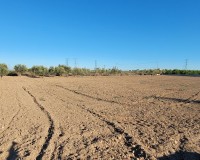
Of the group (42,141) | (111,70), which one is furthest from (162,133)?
(111,70)

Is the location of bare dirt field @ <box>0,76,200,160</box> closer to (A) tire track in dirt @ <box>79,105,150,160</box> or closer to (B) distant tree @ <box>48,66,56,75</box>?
(A) tire track in dirt @ <box>79,105,150,160</box>

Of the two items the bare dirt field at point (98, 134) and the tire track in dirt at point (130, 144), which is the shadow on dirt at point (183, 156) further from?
the tire track in dirt at point (130, 144)

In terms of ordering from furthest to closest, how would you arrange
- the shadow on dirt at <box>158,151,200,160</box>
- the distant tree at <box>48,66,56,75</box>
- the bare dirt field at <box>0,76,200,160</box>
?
1. the distant tree at <box>48,66,56,75</box>
2. the bare dirt field at <box>0,76,200,160</box>
3. the shadow on dirt at <box>158,151,200,160</box>

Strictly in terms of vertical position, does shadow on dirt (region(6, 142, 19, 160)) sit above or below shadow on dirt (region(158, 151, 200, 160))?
below

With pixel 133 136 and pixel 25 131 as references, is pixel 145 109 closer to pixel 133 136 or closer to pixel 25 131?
pixel 133 136

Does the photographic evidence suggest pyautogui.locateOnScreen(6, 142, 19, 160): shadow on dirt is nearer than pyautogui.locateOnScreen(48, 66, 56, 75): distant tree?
Yes

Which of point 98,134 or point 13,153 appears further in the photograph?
point 98,134

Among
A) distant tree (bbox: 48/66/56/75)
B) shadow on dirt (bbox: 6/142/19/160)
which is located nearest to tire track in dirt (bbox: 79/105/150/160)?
shadow on dirt (bbox: 6/142/19/160)

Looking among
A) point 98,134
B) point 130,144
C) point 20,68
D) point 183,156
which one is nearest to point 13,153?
point 98,134

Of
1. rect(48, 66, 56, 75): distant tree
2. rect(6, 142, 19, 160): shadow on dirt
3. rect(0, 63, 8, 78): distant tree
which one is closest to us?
rect(6, 142, 19, 160): shadow on dirt

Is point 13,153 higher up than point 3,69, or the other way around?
point 3,69

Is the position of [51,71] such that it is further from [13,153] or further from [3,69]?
[13,153]

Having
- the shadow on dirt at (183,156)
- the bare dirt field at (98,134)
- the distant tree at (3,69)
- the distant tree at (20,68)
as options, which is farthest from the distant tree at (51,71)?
the shadow on dirt at (183,156)

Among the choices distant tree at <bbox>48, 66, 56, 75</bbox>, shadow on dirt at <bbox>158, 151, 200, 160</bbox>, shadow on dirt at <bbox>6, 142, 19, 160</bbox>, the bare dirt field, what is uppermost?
distant tree at <bbox>48, 66, 56, 75</bbox>
